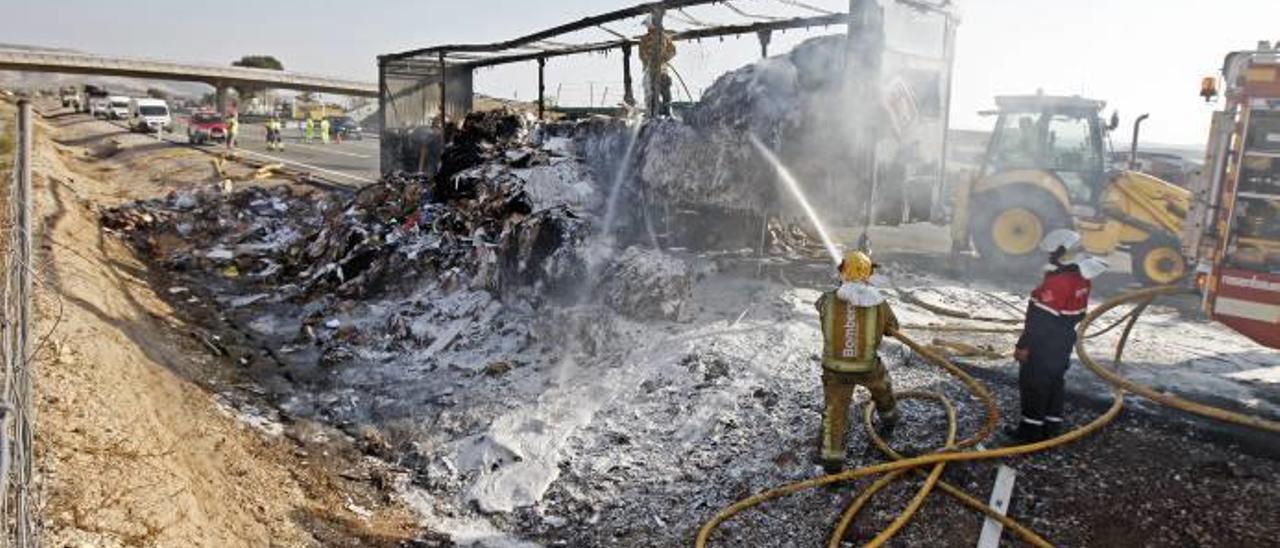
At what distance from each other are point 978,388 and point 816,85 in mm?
4870

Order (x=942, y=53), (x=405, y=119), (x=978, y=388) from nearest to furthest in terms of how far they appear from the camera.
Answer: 1. (x=978, y=388)
2. (x=942, y=53)
3. (x=405, y=119)

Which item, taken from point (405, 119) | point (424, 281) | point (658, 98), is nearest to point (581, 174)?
point (658, 98)

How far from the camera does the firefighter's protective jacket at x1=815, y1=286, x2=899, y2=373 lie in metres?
5.16

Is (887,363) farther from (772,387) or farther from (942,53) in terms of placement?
(942,53)

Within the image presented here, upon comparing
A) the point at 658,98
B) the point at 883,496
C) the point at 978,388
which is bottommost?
the point at 883,496

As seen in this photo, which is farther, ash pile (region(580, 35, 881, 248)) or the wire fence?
ash pile (region(580, 35, 881, 248))

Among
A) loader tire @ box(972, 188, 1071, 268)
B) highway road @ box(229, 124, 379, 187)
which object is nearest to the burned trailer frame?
highway road @ box(229, 124, 379, 187)

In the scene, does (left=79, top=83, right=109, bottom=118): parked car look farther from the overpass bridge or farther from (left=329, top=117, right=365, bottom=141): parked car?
(left=329, top=117, right=365, bottom=141): parked car

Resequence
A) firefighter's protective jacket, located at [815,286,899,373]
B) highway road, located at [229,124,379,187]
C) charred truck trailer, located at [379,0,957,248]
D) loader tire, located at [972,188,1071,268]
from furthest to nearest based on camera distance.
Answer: highway road, located at [229,124,379,187], loader tire, located at [972,188,1071,268], charred truck trailer, located at [379,0,957,248], firefighter's protective jacket, located at [815,286,899,373]

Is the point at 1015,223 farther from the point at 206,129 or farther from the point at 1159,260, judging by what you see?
the point at 206,129

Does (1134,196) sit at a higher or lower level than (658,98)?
lower

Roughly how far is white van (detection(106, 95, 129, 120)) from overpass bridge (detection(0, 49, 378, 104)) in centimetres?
286

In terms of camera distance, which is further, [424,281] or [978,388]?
[424,281]

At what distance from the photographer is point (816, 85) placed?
31.2 ft
